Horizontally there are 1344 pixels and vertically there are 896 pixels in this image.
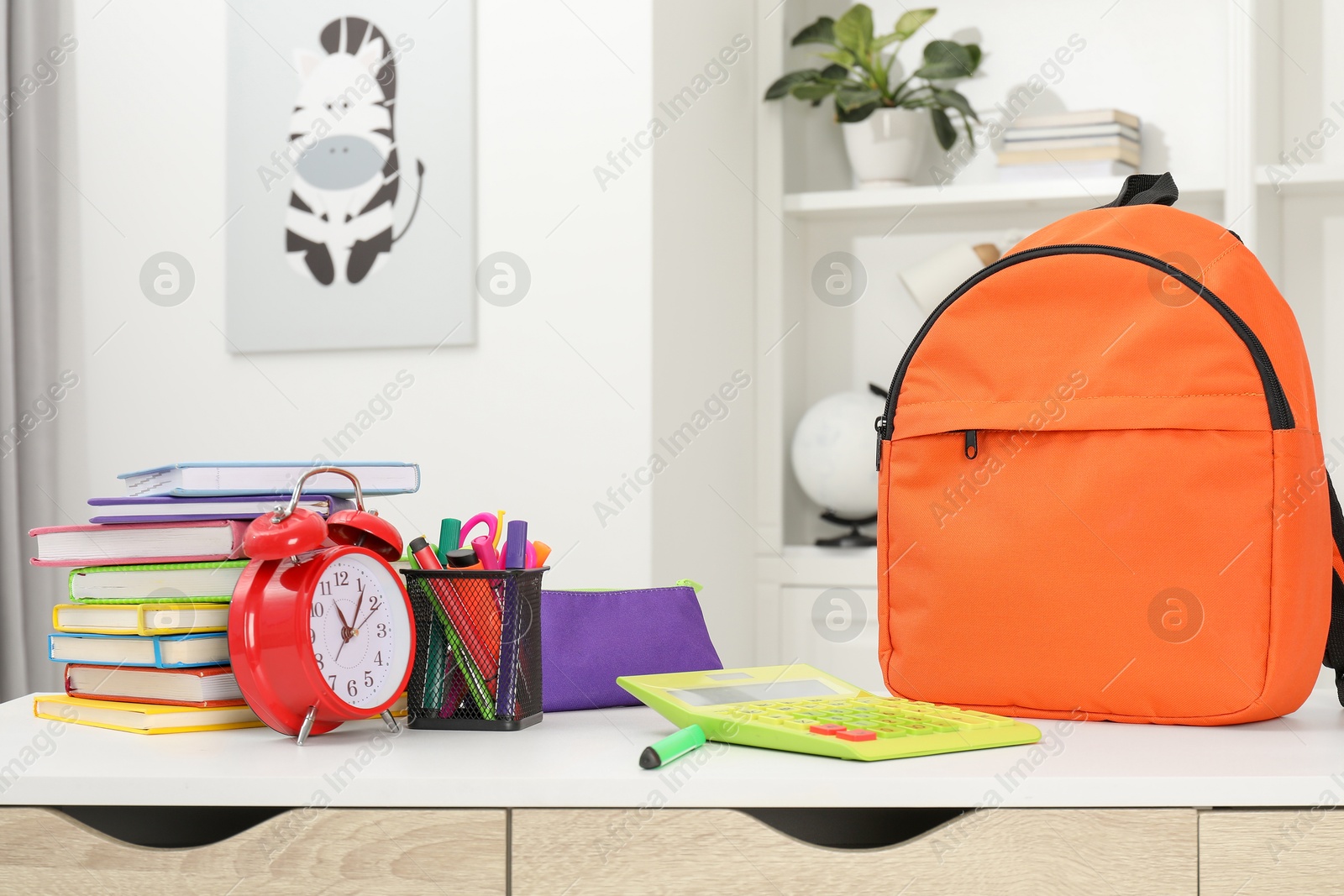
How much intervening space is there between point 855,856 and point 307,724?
1.09 ft

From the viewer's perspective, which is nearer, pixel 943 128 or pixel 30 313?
pixel 30 313

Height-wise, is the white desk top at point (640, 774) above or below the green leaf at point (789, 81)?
below

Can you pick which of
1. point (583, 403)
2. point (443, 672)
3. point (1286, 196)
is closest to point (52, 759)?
point (443, 672)

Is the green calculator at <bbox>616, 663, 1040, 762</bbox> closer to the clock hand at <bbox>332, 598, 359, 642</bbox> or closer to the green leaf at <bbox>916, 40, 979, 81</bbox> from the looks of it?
the clock hand at <bbox>332, 598, 359, 642</bbox>

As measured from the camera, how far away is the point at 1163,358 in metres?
0.74

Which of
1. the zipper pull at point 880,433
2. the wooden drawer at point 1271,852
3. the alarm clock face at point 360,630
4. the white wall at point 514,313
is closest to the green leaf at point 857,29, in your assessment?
the white wall at point 514,313

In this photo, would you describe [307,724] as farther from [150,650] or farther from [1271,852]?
[1271,852]

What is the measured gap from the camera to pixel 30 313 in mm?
1908

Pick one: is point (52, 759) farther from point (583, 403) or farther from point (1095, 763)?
point (583, 403)

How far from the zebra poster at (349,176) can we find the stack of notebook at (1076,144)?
101 centimetres

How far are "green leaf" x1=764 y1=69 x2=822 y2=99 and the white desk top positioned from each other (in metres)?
1.64

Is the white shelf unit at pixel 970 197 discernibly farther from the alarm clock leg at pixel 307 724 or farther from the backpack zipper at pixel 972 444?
the alarm clock leg at pixel 307 724

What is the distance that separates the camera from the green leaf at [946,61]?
2.14 m

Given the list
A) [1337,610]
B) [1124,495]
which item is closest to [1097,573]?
[1124,495]
